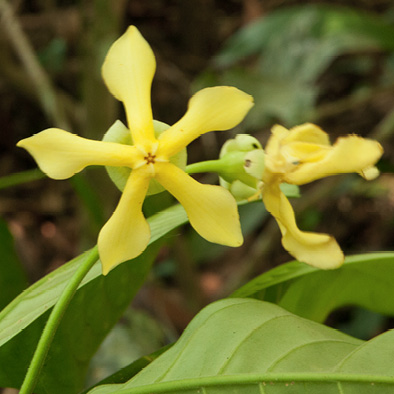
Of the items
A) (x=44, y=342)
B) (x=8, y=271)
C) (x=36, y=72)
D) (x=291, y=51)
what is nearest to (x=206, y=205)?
(x=44, y=342)

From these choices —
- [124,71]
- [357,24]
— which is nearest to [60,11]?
[357,24]

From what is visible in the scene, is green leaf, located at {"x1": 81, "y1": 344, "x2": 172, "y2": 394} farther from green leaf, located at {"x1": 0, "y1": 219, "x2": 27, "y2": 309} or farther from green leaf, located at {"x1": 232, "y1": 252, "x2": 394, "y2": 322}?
green leaf, located at {"x1": 0, "y1": 219, "x2": 27, "y2": 309}

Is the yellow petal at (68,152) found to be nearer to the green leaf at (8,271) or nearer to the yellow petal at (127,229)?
the yellow petal at (127,229)

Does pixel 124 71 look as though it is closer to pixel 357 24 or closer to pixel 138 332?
pixel 138 332

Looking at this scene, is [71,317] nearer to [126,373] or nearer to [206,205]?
[126,373]

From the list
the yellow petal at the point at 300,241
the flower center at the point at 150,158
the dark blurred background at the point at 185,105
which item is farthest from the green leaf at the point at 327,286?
the dark blurred background at the point at 185,105

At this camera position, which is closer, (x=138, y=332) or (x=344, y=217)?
(x=138, y=332)
